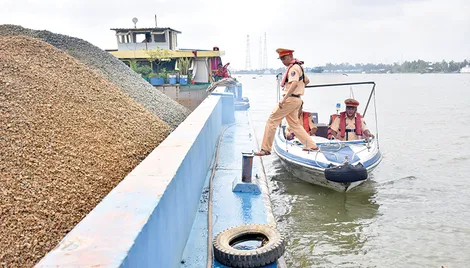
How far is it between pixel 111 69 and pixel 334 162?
6.02 meters

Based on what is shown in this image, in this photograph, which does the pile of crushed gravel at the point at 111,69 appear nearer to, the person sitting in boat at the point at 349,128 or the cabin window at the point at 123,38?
the person sitting in boat at the point at 349,128

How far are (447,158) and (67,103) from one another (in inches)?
525

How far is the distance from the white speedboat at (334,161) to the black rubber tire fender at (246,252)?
377 cm

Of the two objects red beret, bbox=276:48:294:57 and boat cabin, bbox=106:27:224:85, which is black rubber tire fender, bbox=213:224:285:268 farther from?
boat cabin, bbox=106:27:224:85

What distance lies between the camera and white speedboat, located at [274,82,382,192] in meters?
7.26

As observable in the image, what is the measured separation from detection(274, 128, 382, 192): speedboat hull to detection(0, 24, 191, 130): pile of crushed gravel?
2.96m

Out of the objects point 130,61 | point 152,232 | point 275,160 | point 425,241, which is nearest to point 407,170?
point 275,160

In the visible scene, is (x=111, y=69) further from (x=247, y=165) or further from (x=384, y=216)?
(x=384, y=216)

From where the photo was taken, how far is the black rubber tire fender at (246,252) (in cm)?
347

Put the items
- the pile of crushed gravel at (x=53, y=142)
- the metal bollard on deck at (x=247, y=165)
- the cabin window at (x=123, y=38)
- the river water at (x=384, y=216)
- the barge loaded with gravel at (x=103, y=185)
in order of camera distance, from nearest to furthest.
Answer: the barge loaded with gravel at (x=103, y=185), the pile of crushed gravel at (x=53, y=142), the metal bollard on deck at (x=247, y=165), the river water at (x=384, y=216), the cabin window at (x=123, y=38)

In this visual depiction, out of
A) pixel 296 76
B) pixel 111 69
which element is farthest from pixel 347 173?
pixel 111 69

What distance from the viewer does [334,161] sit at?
7672mm

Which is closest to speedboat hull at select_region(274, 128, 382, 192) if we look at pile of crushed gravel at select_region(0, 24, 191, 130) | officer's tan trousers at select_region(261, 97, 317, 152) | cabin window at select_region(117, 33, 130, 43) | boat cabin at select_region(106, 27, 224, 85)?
officer's tan trousers at select_region(261, 97, 317, 152)

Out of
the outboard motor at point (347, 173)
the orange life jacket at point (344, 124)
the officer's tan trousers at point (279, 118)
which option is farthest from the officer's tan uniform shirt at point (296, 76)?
the orange life jacket at point (344, 124)
